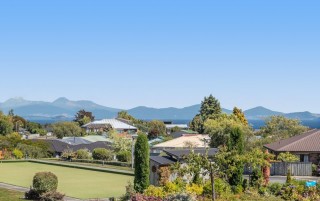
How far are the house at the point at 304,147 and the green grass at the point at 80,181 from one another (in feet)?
47.8

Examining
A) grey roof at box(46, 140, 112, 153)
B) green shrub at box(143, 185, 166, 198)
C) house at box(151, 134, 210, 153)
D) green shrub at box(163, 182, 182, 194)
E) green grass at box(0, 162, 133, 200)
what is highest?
house at box(151, 134, 210, 153)

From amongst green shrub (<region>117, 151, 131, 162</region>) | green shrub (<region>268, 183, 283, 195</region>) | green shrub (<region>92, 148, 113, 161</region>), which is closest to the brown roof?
green shrub (<region>268, 183, 283, 195</region>)

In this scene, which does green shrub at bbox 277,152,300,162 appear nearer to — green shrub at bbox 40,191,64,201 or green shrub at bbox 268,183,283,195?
green shrub at bbox 268,183,283,195

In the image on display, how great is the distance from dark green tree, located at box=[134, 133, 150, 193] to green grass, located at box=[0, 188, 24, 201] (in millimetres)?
7002

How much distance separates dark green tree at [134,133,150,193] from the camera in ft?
102

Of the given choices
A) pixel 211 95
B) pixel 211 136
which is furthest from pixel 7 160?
pixel 211 95

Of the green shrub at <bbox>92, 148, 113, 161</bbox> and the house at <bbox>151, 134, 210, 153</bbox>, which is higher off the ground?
the house at <bbox>151, 134, 210, 153</bbox>

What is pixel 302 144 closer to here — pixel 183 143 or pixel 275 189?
pixel 275 189

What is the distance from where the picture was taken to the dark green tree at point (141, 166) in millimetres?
31156

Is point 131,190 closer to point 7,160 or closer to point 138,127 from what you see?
point 7,160

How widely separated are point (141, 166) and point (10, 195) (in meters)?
8.07

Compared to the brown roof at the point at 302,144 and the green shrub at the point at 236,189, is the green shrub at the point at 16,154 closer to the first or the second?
the brown roof at the point at 302,144

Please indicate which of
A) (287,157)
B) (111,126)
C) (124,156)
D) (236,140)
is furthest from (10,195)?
(111,126)

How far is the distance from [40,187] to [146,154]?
7.05m
